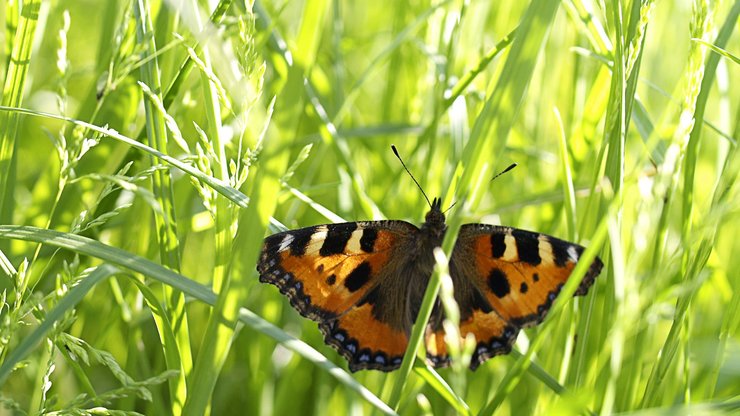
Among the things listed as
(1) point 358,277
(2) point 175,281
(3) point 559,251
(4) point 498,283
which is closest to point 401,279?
(1) point 358,277

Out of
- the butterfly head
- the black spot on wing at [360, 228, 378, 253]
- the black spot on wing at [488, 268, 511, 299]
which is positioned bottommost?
the black spot on wing at [488, 268, 511, 299]

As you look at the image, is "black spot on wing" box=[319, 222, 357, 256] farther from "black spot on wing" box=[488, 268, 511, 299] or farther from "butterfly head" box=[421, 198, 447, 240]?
"black spot on wing" box=[488, 268, 511, 299]

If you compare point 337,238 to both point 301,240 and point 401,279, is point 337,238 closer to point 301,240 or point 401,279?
point 301,240

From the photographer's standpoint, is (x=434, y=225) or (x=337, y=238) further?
(x=434, y=225)

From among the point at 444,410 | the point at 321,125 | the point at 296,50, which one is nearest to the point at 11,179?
the point at 321,125

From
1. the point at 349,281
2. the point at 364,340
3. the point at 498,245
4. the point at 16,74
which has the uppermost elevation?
the point at 16,74

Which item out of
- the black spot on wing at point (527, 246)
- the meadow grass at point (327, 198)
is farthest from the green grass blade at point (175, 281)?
the black spot on wing at point (527, 246)

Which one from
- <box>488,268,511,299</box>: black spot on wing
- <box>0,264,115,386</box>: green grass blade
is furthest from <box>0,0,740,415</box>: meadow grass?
<box>488,268,511,299</box>: black spot on wing
